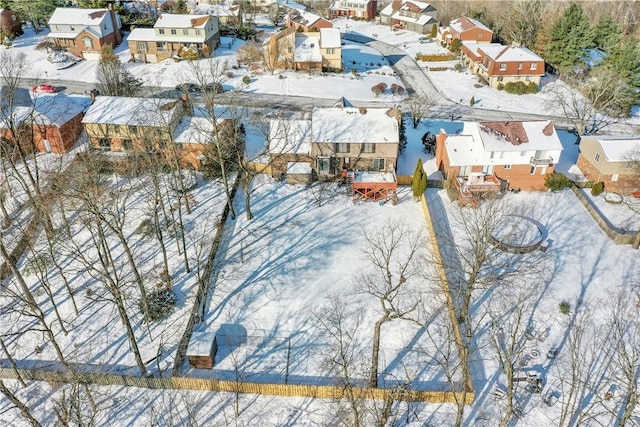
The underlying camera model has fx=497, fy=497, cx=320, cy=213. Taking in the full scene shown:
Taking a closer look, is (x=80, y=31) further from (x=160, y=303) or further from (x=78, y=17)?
(x=160, y=303)

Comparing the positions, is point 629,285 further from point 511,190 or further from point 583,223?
point 511,190

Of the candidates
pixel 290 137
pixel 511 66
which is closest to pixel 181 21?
pixel 290 137

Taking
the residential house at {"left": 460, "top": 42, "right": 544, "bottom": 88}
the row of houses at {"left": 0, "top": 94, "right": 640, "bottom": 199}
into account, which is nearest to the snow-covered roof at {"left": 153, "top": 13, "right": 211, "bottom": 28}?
the row of houses at {"left": 0, "top": 94, "right": 640, "bottom": 199}

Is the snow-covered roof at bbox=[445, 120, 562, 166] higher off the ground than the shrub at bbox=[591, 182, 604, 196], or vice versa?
the snow-covered roof at bbox=[445, 120, 562, 166]

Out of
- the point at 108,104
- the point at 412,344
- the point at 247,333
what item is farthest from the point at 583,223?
the point at 108,104

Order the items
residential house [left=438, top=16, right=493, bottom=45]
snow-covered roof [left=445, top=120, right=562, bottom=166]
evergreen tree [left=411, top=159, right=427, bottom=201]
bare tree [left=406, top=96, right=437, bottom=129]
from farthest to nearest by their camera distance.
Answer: residential house [left=438, top=16, right=493, bottom=45]
bare tree [left=406, top=96, right=437, bottom=129]
snow-covered roof [left=445, top=120, right=562, bottom=166]
evergreen tree [left=411, top=159, right=427, bottom=201]

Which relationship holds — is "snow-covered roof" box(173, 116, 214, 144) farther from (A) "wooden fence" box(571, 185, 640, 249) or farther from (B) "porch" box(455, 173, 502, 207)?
(A) "wooden fence" box(571, 185, 640, 249)
